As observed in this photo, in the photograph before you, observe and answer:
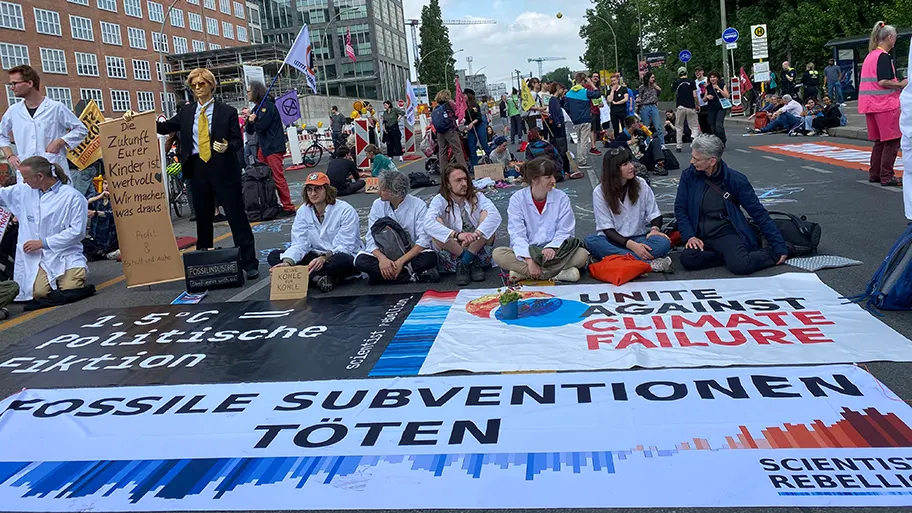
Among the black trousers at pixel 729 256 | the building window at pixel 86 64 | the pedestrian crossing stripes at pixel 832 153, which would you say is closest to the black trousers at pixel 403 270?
the black trousers at pixel 729 256

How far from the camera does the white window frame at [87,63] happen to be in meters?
55.1

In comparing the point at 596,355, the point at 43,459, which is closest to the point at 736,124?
the point at 596,355

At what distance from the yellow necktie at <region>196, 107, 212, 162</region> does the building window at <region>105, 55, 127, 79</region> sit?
58346 millimetres

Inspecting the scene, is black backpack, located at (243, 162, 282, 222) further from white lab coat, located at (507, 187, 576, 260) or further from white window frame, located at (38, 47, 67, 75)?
white window frame, located at (38, 47, 67, 75)

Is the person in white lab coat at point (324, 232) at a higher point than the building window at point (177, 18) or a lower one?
lower

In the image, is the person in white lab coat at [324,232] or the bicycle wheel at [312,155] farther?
the bicycle wheel at [312,155]

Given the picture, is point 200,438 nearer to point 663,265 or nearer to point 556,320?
point 556,320

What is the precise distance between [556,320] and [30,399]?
10.9 ft

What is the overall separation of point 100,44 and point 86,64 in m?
2.77

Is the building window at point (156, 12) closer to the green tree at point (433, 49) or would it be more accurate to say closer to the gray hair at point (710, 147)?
the green tree at point (433, 49)

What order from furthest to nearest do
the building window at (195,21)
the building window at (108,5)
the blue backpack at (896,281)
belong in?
the building window at (195,21)
the building window at (108,5)
the blue backpack at (896,281)

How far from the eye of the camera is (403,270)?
22.5 feet

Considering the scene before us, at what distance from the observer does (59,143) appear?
760cm

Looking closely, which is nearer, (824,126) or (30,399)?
(30,399)
